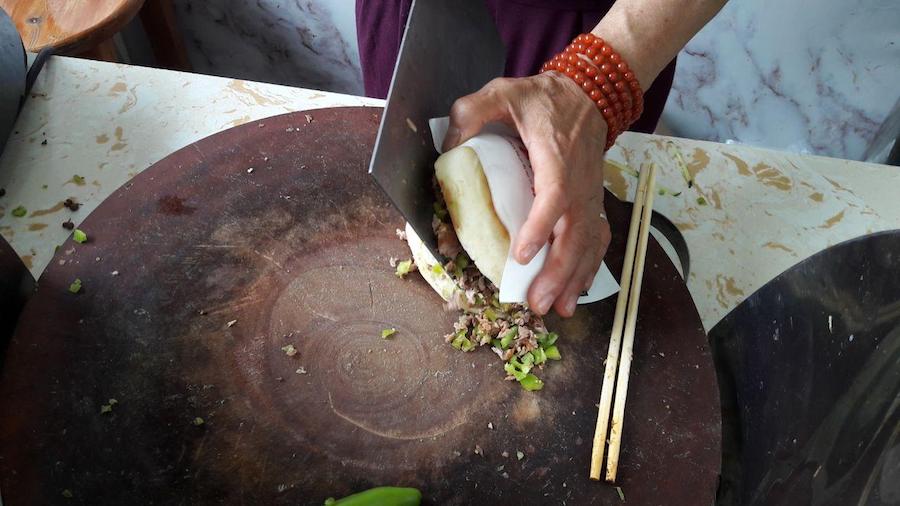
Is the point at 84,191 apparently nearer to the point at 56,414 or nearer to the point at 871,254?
the point at 56,414

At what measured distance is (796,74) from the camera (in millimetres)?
1555

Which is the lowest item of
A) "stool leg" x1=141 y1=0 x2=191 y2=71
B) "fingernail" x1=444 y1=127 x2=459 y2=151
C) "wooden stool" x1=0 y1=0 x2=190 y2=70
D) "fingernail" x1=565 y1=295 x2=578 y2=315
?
"stool leg" x1=141 y1=0 x2=191 y2=71

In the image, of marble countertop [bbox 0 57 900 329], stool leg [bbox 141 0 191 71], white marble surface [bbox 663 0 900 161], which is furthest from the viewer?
stool leg [bbox 141 0 191 71]

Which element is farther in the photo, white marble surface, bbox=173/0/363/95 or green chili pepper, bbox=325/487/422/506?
white marble surface, bbox=173/0/363/95

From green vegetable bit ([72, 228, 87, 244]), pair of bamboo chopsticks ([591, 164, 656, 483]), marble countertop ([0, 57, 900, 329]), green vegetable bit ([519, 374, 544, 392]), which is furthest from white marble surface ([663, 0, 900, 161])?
green vegetable bit ([72, 228, 87, 244])

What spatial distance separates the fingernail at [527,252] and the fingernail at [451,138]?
0.15 m

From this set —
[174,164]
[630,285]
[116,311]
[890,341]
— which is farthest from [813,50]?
[116,311]

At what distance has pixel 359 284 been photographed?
876 mm

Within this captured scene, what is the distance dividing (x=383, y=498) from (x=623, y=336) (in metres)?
0.35

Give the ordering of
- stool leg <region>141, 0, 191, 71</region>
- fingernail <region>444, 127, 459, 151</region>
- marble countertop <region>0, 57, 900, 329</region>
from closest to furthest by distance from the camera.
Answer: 1. fingernail <region>444, 127, 459, 151</region>
2. marble countertop <region>0, 57, 900, 329</region>
3. stool leg <region>141, 0, 191, 71</region>

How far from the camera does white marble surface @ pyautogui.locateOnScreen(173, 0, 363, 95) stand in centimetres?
185

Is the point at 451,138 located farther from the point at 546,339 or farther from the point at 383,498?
the point at 383,498

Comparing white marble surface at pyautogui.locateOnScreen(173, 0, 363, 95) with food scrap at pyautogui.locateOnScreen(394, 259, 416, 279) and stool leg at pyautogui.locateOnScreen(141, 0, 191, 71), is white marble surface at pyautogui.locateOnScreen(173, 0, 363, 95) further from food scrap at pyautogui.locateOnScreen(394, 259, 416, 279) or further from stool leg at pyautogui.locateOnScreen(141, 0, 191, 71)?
food scrap at pyautogui.locateOnScreen(394, 259, 416, 279)

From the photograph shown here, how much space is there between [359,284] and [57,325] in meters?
0.35
